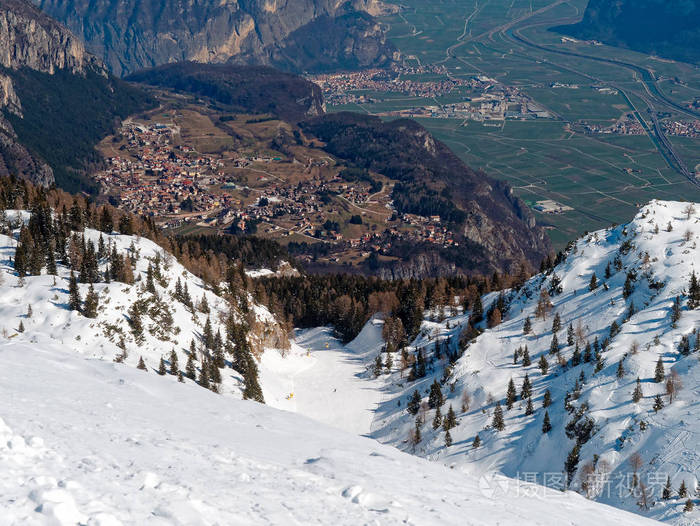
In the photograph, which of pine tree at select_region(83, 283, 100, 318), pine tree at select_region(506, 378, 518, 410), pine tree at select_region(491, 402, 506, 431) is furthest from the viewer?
pine tree at select_region(83, 283, 100, 318)

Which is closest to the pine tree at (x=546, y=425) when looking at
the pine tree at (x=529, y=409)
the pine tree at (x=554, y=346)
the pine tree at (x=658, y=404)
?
the pine tree at (x=529, y=409)

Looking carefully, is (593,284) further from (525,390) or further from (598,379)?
(598,379)

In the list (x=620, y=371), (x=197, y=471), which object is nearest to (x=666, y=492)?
(x=620, y=371)

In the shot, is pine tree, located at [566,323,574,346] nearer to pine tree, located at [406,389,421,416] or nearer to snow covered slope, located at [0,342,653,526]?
pine tree, located at [406,389,421,416]

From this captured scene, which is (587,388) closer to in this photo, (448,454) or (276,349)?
(448,454)

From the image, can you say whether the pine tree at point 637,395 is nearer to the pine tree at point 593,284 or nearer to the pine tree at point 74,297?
the pine tree at point 593,284

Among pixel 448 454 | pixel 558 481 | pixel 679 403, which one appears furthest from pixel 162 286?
pixel 679 403

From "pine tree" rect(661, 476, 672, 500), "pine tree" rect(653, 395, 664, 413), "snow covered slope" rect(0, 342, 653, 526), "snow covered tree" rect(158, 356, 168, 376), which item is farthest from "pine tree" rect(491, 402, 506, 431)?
"snow covered tree" rect(158, 356, 168, 376)
